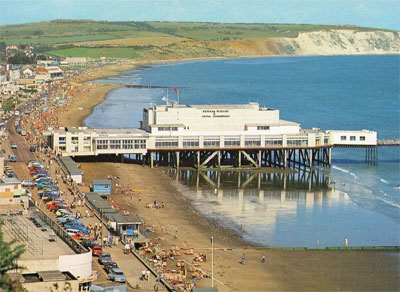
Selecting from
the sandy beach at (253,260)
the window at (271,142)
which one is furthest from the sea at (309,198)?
the window at (271,142)

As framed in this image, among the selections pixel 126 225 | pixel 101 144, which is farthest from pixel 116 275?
pixel 101 144

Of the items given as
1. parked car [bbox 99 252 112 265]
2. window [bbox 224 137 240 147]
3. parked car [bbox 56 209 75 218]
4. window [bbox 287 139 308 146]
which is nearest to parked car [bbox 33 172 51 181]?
parked car [bbox 56 209 75 218]

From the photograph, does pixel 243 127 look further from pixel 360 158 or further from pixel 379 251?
pixel 379 251

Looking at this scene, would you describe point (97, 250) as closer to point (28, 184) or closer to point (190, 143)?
point (28, 184)

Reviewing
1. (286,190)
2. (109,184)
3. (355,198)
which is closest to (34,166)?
(109,184)

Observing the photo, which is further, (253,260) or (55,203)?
(55,203)

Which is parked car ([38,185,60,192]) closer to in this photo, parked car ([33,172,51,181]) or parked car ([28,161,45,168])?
parked car ([33,172,51,181])
